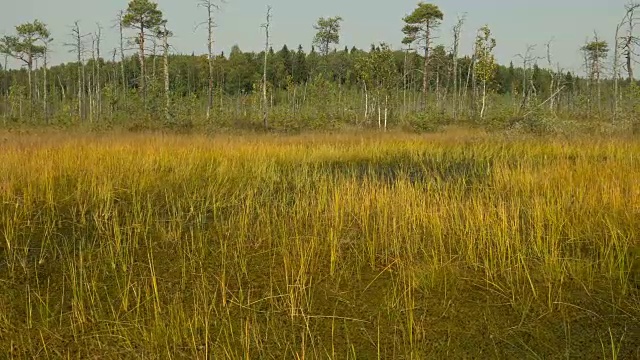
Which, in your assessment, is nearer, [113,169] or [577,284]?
[577,284]

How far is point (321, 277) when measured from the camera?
2.64m

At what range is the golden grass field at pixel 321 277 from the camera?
1968mm

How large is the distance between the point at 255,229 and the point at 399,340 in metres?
1.78

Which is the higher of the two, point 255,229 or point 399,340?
point 255,229

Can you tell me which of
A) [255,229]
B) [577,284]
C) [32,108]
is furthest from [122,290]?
[32,108]

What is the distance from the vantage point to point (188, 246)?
121 inches

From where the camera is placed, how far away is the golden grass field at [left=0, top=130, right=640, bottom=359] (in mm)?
1968

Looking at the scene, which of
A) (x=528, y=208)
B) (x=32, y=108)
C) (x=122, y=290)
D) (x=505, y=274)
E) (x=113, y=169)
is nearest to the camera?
(x=122, y=290)

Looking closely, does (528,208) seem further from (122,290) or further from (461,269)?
(122,290)

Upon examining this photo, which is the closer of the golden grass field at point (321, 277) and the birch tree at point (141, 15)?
the golden grass field at point (321, 277)

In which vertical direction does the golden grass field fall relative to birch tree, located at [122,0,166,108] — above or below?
below

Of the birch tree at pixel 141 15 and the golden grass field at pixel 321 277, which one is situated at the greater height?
the birch tree at pixel 141 15

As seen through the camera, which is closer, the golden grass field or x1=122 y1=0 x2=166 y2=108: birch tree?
the golden grass field

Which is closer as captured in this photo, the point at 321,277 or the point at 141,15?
the point at 321,277
